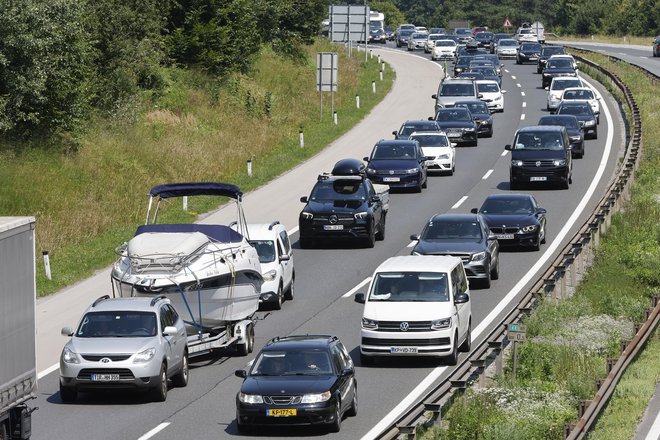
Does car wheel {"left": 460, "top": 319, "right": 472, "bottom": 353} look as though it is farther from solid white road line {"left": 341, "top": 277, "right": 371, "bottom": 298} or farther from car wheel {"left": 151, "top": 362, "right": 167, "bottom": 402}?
car wheel {"left": 151, "top": 362, "right": 167, "bottom": 402}

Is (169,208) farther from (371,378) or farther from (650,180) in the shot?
(371,378)

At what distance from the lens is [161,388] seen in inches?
904

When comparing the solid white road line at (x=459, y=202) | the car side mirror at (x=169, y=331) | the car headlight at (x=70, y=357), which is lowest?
the solid white road line at (x=459, y=202)

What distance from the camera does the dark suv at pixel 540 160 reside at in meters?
47.1

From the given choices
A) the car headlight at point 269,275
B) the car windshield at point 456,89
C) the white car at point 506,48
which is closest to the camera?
the car headlight at point 269,275

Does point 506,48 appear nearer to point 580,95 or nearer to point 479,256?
point 580,95

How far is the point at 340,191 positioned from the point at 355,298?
40.1 ft

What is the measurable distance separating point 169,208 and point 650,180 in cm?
1537

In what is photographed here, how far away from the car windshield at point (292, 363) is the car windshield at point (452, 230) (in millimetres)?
11858

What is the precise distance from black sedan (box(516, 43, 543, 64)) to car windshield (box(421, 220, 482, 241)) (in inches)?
2834

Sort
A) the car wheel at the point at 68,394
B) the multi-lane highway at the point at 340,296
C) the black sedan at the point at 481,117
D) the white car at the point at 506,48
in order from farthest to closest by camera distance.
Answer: the white car at the point at 506,48
the black sedan at the point at 481,117
the car wheel at the point at 68,394
the multi-lane highway at the point at 340,296

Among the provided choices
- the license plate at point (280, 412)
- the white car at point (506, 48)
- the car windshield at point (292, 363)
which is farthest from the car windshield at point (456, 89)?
the license plate at point (280, 412)

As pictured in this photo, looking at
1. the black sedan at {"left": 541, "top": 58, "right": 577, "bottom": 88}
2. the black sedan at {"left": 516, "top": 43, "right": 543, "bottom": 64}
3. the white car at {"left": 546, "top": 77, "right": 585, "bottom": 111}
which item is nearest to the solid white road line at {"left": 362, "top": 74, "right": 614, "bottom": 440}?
the white car at {"left": 546, "top": 77, "right": 585, "bottom": 111}

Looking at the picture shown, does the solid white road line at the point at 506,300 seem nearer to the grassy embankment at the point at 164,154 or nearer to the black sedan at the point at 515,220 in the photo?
the black sedan at the point at 515,220
